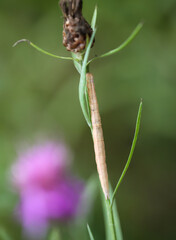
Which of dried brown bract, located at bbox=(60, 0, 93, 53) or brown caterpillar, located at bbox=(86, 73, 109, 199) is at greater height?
dried brown bract, located at bbox=(60, 0, 93, 53)

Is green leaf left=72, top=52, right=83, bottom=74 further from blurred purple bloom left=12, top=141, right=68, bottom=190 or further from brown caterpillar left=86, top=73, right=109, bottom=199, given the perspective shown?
blurred purple bloom left=12, top=141, right=68, bottom=190

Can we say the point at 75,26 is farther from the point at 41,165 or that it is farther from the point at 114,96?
the point at 114,96

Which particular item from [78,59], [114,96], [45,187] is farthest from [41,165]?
[78,59]

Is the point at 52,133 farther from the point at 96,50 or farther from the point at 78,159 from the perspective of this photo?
the point at 96,50

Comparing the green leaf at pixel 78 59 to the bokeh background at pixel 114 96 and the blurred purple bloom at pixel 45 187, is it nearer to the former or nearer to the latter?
the blurred purple bloom at pixel 45 187

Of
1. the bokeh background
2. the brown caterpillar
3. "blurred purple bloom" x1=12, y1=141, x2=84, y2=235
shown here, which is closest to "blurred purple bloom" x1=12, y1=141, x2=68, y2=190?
"blurred purple bloom" x1=12, y1=141, x2=84, y2=235

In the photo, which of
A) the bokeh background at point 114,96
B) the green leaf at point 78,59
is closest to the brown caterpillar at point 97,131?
the green leaf at point 78,59
